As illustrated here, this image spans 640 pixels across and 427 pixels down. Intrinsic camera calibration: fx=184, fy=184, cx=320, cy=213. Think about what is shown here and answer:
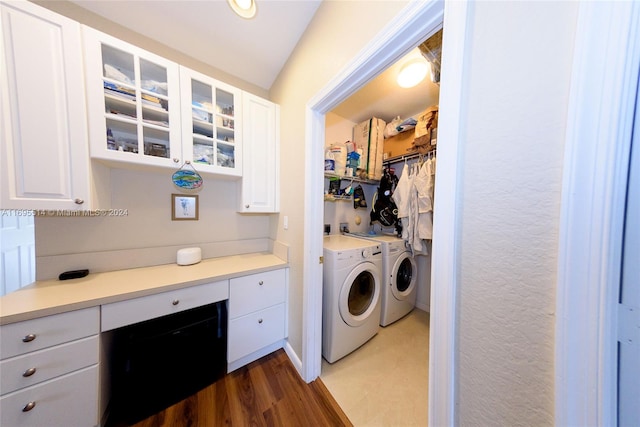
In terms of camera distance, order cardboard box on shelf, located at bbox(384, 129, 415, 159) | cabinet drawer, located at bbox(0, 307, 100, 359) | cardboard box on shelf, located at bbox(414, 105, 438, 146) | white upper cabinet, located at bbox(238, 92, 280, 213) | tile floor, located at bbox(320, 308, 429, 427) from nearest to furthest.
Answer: cabinet drawer, located at bbox(0, 307, 100, 359) < tile floor, located at bbox(320, 308, 429, 427) < white upper cabinet, located at bbox(238, 92, 280, 213) < cardboard box on shelf, located at bbox(414, 105, 438, 146) < cardboard box on shelf, located at bbox(384, 129, 415, 159)

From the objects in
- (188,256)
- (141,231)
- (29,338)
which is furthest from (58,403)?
(141,231)

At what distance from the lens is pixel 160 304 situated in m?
Result: 1.12

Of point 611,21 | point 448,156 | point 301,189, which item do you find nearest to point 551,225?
point 448,156

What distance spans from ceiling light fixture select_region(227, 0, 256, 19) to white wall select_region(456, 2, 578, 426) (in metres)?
1.36

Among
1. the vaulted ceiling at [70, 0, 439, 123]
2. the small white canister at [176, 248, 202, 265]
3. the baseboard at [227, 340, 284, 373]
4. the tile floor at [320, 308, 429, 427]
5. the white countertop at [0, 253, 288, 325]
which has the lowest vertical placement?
the tile floor at [320, 308, 429, 427]

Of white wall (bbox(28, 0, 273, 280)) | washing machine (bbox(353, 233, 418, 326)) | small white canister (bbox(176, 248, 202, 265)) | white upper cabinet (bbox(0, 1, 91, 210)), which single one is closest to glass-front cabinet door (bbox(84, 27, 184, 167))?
white upper cabinet (bbox(0, 1, 91, 210))

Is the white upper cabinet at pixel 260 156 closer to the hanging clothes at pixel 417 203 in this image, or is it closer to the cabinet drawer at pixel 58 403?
the cabinet drawer at pixel 58 403

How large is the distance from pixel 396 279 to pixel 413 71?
1.97m

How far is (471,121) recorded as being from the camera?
20.1 inches

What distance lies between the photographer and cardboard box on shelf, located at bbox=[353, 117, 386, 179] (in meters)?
2.30

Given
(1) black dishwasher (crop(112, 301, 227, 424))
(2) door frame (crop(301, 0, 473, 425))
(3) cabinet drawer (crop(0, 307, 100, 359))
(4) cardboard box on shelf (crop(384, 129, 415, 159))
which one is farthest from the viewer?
(4) cardboard box on shelf (crop(384, 129, 415, 159))

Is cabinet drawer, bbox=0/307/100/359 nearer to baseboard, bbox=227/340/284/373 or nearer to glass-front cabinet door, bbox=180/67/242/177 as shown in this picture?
baseboard, bbox=227/340/284/373

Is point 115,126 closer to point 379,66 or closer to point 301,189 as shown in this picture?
point 301,189

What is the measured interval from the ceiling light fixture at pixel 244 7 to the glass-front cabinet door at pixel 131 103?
0.56m
